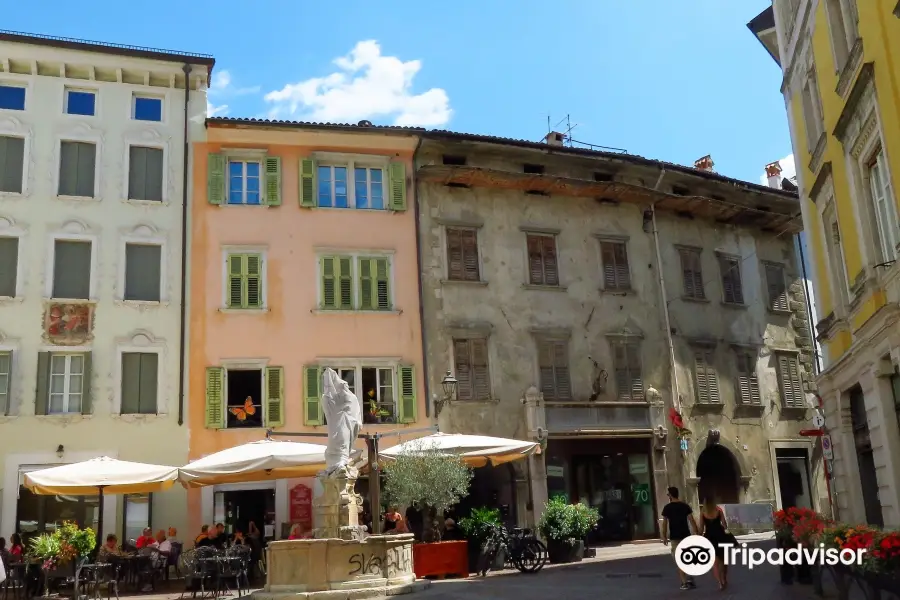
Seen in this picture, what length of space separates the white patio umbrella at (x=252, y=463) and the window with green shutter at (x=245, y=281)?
554 cm

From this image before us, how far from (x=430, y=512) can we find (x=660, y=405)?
33.2 ft

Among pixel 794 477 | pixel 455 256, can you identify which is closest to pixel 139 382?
pixel 455 256

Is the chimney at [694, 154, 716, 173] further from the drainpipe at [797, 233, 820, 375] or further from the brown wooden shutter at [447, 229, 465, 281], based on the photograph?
the brown wooden shutter at [447, 229, 465, 281]

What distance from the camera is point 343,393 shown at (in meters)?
14.7

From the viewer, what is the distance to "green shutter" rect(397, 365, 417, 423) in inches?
912

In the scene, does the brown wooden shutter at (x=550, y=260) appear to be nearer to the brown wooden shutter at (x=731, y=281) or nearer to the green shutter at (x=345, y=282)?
the green shutter at (x=345, y=282)

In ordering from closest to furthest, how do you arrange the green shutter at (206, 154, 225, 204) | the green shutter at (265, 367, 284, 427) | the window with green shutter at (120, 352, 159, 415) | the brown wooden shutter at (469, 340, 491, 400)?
the window with green shutter at (120, 352, 159, 415), the green shutter at (265, 367, 284, 427), the green shutter at (206, 154, 225, 204), the brown wooden shutter at (469, 340, 491, 400)

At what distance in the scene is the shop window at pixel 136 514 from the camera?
2116 cm

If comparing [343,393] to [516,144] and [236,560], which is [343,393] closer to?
[236,560]

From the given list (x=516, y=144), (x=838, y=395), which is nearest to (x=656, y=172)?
(x=516, y=144)

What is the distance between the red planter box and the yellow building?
7018mm

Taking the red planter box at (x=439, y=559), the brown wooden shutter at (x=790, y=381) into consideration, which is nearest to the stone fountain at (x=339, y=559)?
the red planter box at (x=439, y=559)

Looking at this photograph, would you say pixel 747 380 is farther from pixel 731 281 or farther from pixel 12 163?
pixel 12 163

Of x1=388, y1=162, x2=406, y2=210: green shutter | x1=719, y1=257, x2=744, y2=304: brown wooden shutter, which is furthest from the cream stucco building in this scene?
x1=719, y1=257, x2=744, y2=304: brown wooden shutter
